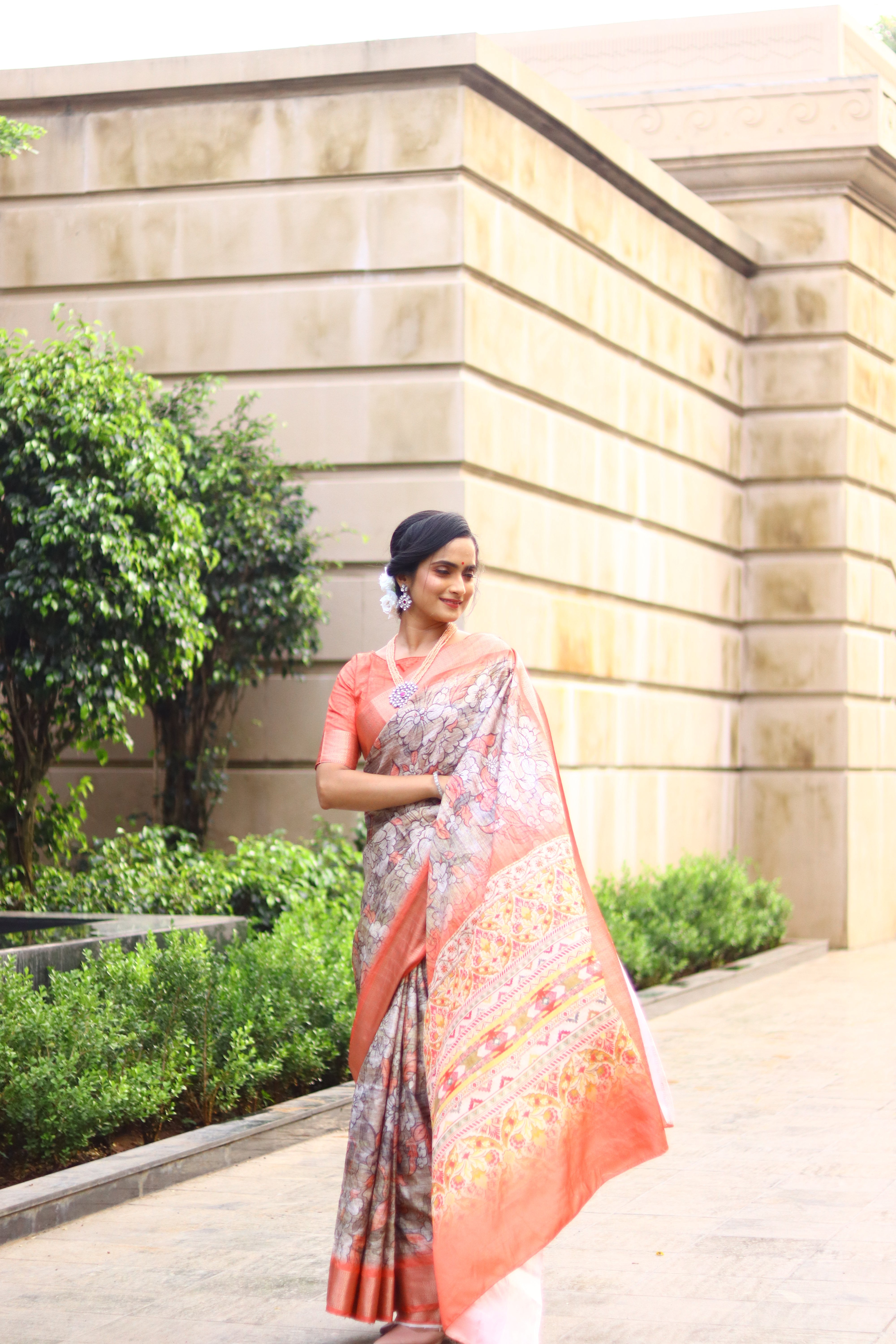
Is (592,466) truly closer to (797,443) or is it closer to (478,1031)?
(797,443)

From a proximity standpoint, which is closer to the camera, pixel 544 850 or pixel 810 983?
pixel 544 850

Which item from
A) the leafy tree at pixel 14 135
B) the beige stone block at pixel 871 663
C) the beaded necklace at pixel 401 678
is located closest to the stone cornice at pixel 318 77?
the leafy tree at pixel 14 135

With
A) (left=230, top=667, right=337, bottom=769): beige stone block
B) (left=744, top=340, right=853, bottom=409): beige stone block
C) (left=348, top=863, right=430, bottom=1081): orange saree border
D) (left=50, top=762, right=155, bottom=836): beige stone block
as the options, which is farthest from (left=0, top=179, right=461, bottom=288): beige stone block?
(left=348, top=863, right=430, bottom=1081): orange saree border

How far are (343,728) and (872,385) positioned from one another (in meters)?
11.9

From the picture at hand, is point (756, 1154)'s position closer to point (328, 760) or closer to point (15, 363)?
point (328, 760)

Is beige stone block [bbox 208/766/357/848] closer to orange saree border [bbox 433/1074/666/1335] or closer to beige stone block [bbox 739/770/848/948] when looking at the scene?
beige stone block [bbox 739/770/848/948]

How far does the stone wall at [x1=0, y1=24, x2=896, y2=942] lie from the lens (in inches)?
426

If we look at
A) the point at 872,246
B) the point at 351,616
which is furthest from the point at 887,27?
the point at 351,616

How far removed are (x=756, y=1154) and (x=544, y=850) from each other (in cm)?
292

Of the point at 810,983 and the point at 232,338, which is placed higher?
the point at 232,338

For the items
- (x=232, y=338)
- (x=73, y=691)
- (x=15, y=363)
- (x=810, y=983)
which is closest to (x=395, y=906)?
(x=73, y=691)

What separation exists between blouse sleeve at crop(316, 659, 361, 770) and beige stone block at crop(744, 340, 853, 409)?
1118 centimetres

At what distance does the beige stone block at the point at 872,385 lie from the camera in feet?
49.7

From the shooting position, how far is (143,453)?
365 inches
